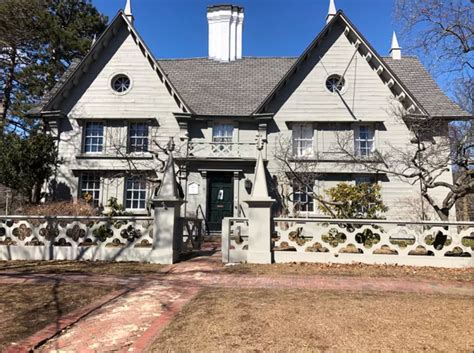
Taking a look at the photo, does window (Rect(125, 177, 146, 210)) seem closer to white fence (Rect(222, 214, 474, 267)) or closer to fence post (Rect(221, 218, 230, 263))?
white fence (Rect(222, 214, 474, 267))

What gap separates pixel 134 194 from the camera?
1881 cm

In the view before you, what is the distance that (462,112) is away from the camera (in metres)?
17.6

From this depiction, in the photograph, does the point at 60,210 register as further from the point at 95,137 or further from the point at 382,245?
the point at 382,245

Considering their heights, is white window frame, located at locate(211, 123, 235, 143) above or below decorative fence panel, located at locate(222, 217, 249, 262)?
above

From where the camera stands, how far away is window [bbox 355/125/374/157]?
18.5 metres

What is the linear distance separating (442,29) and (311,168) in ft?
28.1

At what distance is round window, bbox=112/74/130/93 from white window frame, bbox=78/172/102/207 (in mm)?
4738

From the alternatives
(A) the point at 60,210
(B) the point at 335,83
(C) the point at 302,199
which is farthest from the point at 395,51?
(A) the point at 60,210

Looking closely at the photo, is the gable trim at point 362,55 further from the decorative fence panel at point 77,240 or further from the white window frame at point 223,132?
the decorative fence panel at point 77,240

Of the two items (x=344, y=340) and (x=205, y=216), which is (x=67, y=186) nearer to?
(x=205, y=216)

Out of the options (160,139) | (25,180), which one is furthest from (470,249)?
(25,180)

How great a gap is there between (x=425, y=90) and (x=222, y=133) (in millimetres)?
11526

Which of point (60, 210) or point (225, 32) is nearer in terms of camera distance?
point (60, 210)

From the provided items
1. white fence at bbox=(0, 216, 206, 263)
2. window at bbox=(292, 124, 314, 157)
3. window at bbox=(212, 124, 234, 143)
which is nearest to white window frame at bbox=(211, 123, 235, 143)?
window at bbox=(212, 124, 234, 143)
